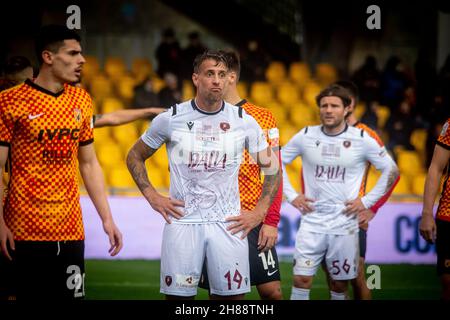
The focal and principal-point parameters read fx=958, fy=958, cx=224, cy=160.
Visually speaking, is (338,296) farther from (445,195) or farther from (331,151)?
(445,195)

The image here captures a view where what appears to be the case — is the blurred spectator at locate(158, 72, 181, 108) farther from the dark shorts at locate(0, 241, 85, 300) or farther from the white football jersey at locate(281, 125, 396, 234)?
the dark shorts at locate(0, 241, 85, 300)

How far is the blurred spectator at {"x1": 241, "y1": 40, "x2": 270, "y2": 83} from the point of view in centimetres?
1553

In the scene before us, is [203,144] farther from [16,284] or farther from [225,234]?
[16,284]

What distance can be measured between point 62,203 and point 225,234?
954 mm

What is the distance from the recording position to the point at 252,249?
21.2 ft

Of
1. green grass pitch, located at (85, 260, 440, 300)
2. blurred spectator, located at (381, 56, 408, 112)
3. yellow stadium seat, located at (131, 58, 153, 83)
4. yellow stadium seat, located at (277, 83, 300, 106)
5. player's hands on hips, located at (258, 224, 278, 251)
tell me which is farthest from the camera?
yellow stadium seat, located at (131, 58, 153, 83)

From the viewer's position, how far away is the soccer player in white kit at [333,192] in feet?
24.8

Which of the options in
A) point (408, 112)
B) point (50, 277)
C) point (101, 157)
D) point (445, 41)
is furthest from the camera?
point (445, 41)

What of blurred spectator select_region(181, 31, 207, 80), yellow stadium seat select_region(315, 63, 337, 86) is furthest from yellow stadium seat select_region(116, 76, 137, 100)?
yellow stadium seat select_region(315, 63, 337, 86)

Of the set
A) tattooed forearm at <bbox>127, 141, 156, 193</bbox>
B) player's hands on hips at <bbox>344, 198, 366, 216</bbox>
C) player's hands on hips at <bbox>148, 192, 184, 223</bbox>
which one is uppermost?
tattooed forearm at <bbox>127, 141, 156, 193</bbox>

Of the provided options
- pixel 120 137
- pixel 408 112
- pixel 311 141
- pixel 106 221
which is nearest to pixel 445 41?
pixel 408 112

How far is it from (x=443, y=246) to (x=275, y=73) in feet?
32.0

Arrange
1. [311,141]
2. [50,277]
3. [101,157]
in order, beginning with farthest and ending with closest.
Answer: [101,157]
[311,141]
[50,277]

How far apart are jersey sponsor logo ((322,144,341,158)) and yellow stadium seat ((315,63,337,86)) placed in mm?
7673
